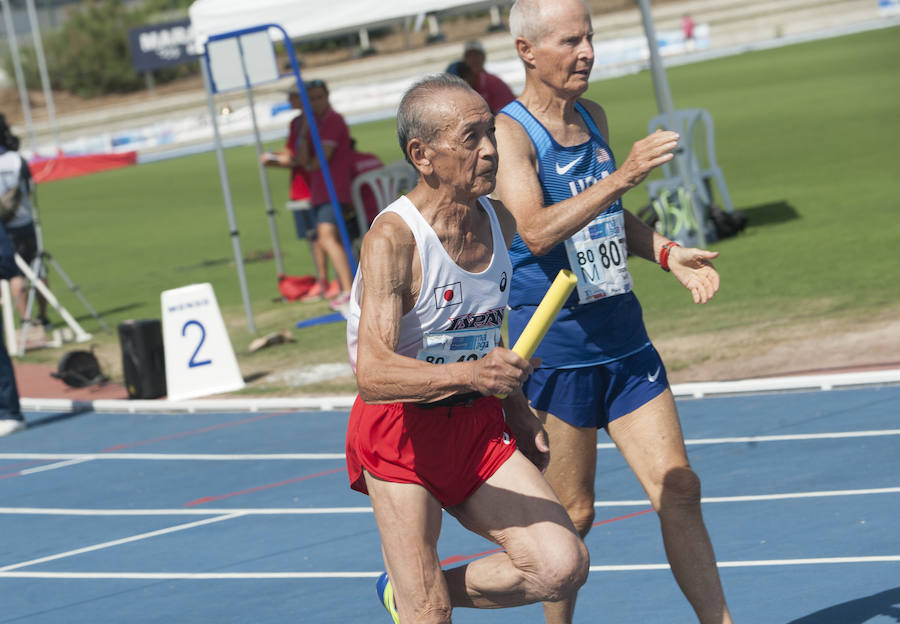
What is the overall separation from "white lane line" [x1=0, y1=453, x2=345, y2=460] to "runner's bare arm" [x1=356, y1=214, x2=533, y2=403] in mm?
5327

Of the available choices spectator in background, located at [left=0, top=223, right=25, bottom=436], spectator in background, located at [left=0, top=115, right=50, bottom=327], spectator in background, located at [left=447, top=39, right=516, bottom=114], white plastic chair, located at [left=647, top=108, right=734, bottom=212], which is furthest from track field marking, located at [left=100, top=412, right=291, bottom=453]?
white plastic chair, located at [left=647, top=108, right=734, bottom=212]

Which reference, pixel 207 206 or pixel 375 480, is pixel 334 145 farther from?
pixel 207 206

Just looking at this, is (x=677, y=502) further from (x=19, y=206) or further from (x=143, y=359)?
(x=19, y=206)

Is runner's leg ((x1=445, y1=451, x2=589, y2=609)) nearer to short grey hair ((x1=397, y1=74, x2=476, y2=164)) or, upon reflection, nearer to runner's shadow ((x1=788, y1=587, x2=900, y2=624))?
short grey hair ((x1=397, y1=74, x2=476, y2=164))

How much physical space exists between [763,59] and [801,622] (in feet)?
125

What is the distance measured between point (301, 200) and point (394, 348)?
11.8 m

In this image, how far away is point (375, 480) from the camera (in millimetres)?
3773

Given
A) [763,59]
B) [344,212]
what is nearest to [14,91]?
[763,59]

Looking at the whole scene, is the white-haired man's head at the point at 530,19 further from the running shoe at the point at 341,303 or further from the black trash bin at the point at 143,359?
the running shoe at the point at 341,303

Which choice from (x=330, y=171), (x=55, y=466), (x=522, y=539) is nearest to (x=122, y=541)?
(x=55, y=466)

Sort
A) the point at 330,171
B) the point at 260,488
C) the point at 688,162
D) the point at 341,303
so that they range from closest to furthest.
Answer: the point at 260,488
the point at 341,303
the point at 330,171
the point at 688,162

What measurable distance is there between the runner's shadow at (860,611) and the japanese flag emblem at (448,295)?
206 cm

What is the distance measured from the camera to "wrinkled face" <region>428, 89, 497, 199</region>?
3.62m

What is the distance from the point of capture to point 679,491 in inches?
167
